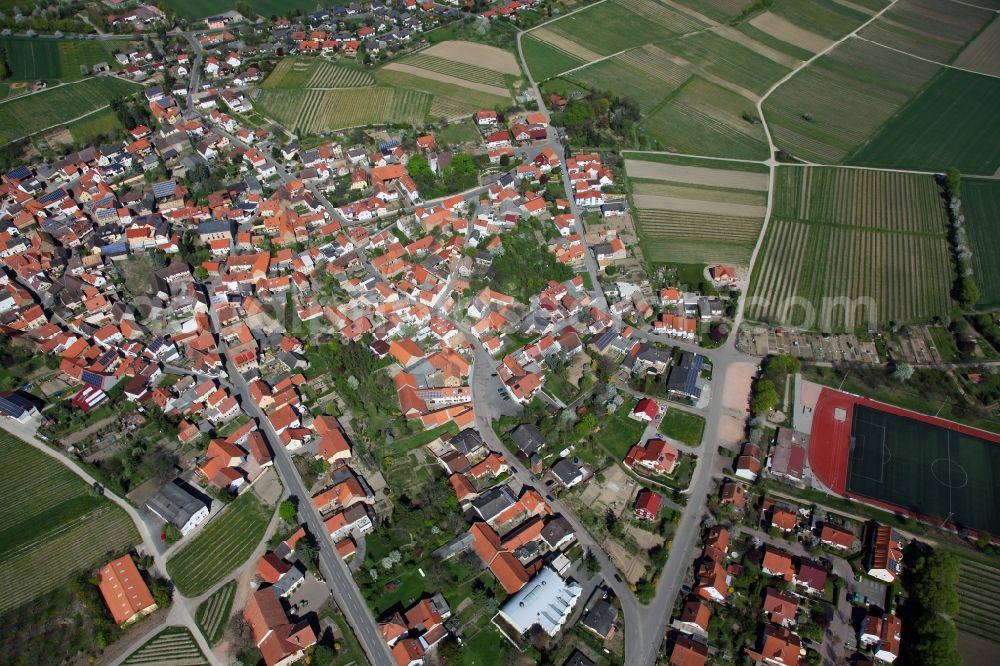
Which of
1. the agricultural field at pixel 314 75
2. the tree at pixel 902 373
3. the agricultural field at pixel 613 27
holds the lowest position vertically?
the tree at pixel 902 373

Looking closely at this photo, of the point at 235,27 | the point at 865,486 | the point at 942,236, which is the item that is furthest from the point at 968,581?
the point at 235,27

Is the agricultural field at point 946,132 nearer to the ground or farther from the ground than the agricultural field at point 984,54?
nearer to the ground

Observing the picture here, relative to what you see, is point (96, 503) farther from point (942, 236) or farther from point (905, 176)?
point (905, 176)

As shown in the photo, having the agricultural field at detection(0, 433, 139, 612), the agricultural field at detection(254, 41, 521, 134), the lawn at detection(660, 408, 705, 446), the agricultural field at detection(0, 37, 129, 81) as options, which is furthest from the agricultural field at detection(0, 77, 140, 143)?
the lawn at detection(660, 408, 705, 446)

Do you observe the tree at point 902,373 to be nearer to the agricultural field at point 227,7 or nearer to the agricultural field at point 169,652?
the agricultural field at point 169,652


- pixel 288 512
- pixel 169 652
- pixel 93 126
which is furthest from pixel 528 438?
pixel 93 126

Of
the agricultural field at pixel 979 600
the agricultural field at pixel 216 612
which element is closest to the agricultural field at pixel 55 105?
the agricultural field at pixel 216 612
